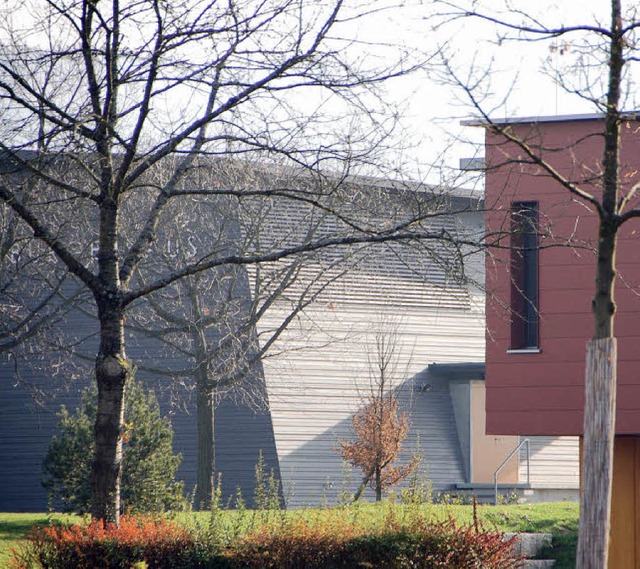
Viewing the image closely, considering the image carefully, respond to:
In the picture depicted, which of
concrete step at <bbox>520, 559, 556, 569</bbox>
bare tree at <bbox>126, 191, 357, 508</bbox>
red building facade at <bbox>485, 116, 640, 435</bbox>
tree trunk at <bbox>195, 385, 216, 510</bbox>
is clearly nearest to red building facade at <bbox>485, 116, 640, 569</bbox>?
red building facade at <bbox>485, 116, 640, 435</bbox>

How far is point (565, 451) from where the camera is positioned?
104 ft

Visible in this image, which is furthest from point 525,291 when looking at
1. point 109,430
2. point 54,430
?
point 54,430

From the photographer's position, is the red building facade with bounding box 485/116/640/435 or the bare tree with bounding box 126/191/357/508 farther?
the bare tree with bounding box 126/191/357/508

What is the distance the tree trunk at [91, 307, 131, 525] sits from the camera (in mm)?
10875

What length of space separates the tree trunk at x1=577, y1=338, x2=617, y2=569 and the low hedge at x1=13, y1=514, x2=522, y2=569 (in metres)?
1.89

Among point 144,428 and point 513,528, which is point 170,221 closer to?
point 144,428

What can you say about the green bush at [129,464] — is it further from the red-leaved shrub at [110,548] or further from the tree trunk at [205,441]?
the red-leaved shrub at [110,548]

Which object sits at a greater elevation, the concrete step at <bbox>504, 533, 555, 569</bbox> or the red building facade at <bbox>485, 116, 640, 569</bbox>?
the red building facade at <bbox>485, 116, 640, 569</bbox>

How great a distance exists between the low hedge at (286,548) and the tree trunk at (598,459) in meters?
1.89

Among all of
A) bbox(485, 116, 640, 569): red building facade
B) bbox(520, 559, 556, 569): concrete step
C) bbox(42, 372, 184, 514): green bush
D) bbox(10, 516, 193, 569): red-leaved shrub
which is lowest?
bbox(520, 559, 556, 569): concrete step

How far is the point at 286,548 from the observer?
31.6 ft

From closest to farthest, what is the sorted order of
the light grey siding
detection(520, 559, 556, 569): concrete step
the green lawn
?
detection(520, 559, 556, 569): concrete step, the green lawn, the light grey siding

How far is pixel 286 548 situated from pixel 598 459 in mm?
3164

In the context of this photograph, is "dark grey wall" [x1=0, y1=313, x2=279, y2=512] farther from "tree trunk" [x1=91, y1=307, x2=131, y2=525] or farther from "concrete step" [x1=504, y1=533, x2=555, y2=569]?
"tree trunk" [x1=91, y1=307, x2=131, y2=525]
